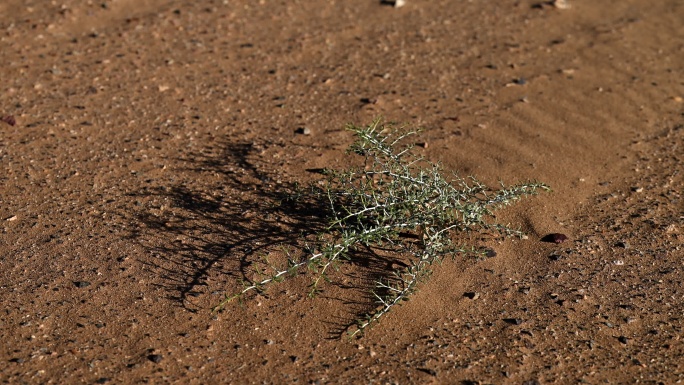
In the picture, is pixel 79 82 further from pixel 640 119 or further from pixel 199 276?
pixel 640 119

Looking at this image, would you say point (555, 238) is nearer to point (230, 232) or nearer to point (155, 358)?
point (230, 232)

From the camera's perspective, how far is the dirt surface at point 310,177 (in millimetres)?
3322

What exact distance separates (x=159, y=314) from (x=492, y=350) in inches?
50.6

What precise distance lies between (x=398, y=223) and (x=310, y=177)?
2.56 ft

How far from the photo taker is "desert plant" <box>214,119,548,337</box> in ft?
11.7

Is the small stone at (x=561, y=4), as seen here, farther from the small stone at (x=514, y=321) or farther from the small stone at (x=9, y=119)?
the small stone at (x=9, y=119)

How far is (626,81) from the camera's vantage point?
17.7 feet

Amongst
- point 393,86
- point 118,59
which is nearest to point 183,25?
point 118,59

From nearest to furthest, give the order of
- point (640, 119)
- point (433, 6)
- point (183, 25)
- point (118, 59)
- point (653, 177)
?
point (653, 177) < point (640, 119) < point (118, 59) < point (183, 25) < point (433, 6)

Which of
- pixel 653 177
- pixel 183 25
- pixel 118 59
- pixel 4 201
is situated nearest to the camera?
pixel 4 201

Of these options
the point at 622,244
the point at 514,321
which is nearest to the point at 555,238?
the point at 622,244

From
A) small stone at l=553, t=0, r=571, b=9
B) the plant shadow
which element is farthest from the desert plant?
small stone at l=553, t=0, r=571, b=9

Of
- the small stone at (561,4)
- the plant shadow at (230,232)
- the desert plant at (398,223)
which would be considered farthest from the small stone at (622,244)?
the small stone at (561,4)

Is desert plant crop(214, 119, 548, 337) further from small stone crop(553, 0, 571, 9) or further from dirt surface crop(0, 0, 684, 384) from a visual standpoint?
small stone crop(553, 0, 571, 9)
